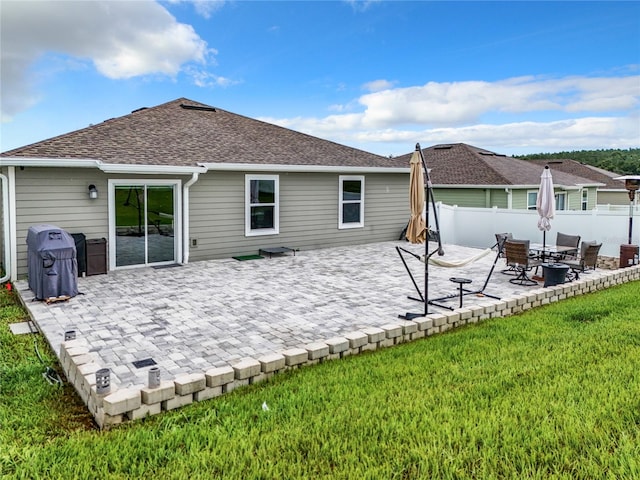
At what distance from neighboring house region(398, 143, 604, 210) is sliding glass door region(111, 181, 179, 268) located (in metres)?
13.2

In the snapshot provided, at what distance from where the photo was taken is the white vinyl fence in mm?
12422

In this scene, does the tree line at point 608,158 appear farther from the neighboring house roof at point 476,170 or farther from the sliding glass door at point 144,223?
the sliding glass door at point 144,223

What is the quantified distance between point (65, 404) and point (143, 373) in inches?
29.3

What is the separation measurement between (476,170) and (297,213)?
1130 cm

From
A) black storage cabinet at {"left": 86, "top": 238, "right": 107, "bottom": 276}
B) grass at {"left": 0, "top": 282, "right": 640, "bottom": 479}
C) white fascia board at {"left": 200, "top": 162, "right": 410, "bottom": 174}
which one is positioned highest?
white fascia board at {"left": 200, "top": 162, "right": 410, "bottom": 174}

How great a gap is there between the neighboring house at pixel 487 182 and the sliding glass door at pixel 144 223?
43.4 ft

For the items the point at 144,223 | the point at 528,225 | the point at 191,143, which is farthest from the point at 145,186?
the point at 528,225

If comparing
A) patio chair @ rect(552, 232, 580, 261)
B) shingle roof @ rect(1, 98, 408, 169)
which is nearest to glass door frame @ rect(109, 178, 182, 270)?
shingle roof @ rect(1, 98, 408, 169)

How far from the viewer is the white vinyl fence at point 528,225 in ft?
40.8

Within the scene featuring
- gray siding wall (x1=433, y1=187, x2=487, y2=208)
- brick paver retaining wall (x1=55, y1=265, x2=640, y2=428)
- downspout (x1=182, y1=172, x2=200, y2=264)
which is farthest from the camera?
gray siding wall (x1=433, y1=187, x2=487, y2=208)

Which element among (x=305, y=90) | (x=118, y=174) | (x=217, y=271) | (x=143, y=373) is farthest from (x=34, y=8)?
(x=305, y=90)

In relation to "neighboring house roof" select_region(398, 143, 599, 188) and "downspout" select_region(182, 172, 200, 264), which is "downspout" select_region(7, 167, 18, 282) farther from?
"neighboring house roof" select_region(398, 143, 599, 188)

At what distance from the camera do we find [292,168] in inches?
495

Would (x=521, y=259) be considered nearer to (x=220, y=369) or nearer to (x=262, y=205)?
(x=262, y=205)
